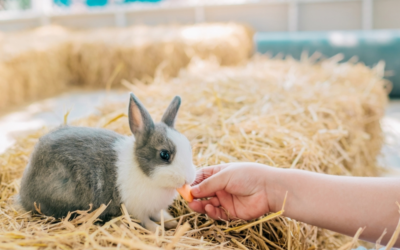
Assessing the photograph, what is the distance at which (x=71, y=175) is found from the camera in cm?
118

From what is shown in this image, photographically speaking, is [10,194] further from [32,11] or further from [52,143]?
[32,11]

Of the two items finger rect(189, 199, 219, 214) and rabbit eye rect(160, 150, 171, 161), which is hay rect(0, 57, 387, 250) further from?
rabbit eye rect(160, 150, 171, 161)

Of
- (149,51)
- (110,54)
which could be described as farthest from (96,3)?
(149,51)

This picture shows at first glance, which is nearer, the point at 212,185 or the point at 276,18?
the point at 212,185

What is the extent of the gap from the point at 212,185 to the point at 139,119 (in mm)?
329

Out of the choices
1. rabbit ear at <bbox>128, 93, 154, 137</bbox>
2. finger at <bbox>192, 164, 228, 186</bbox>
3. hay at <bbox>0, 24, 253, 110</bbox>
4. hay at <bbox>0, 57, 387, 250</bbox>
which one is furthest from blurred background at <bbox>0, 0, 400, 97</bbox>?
rabbit ear at <bbox>128, 93, 154, 137</bbox>

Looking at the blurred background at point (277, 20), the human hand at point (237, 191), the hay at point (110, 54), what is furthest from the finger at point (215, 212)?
the hay at point (110, 54)

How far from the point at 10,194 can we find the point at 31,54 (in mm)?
3919

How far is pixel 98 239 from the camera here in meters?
1.00

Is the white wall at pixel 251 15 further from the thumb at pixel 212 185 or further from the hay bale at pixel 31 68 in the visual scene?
the thumb at pixel 212 185

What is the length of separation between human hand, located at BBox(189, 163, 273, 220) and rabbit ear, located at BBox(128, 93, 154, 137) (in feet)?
0.88

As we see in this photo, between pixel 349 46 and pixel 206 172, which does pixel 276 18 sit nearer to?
pixel 349 46

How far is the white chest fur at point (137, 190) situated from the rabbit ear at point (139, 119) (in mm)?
83

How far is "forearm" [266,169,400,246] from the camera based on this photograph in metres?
1.11
